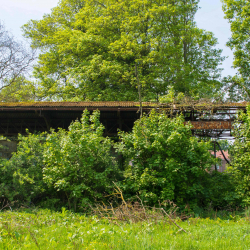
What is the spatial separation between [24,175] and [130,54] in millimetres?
12058

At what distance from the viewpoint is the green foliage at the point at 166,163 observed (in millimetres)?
8555

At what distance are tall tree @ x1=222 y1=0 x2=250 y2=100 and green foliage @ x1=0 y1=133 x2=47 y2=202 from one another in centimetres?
1627

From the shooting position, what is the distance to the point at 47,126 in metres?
12.8

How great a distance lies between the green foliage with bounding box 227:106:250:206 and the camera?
904cm

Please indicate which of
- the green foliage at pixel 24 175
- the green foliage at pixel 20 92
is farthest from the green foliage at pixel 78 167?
the green foliage at pixel 20 92

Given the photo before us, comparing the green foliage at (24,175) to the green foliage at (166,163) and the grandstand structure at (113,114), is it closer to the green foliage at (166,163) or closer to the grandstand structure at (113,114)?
the grandstand structure at (113,114)

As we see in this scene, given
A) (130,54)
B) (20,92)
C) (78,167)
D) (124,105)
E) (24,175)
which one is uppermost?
(130,54)

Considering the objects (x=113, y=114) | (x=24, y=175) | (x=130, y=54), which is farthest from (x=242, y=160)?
(x=130, y=54)

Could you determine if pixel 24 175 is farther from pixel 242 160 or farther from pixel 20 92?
pixel 20 92

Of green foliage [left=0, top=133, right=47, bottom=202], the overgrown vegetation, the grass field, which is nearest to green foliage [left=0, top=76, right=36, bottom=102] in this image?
green foliage [left=0, top=133, right=47, bottom=202]

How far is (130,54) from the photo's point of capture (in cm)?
1789

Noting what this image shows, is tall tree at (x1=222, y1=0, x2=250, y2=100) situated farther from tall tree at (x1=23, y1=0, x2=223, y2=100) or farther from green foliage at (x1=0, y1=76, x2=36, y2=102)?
green foliage at (x1=0, y1=76, x2=36, y2=102)

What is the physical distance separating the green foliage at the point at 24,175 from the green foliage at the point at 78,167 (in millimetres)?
611

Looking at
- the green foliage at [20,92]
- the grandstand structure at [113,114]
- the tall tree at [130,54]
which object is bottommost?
the grandstand structure at [113,114]
